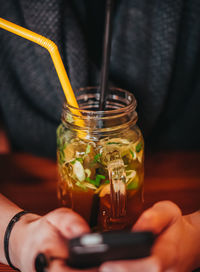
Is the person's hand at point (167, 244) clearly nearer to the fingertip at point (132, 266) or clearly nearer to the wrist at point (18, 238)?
the fingertip at point (132, 266)

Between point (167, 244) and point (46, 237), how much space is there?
0.49ft

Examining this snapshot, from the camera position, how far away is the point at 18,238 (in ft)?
1.51

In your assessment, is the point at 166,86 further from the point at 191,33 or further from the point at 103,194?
the point at 103,194

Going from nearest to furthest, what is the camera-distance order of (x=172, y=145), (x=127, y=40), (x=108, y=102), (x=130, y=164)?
1. (x=130, y=164)
2. (x=108, y=102)
3. (x=127, y=40)
4. (x=172, y=145)

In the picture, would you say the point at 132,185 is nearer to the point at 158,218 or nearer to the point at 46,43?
the point at 158,218

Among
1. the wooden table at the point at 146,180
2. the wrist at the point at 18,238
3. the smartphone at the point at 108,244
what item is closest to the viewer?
the smartphone at the point at 108,244

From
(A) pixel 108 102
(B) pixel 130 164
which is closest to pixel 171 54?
(A) pixel 108 102

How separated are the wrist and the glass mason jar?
0.29 feet

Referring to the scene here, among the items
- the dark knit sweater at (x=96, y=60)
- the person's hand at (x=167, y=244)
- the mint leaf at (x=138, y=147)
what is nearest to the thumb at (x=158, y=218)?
the person's hand at (x=167, y=244)

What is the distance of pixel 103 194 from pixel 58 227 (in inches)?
4.6

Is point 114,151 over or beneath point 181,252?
over

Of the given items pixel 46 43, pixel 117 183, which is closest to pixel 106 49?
pixel 46 43

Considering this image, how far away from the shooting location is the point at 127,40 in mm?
750

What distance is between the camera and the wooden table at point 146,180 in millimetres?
631
